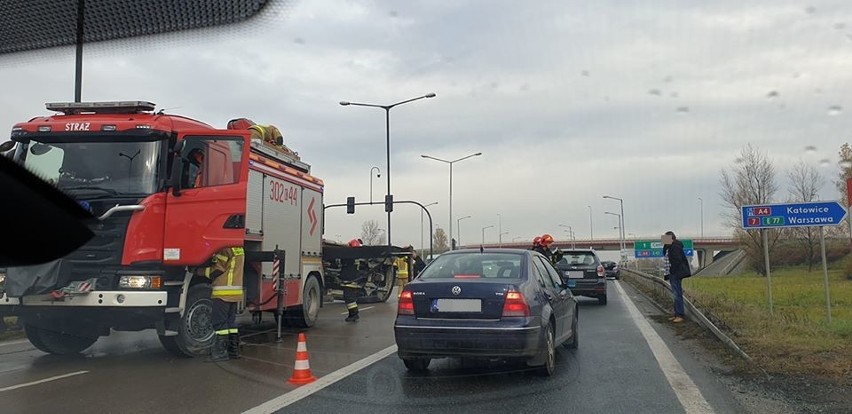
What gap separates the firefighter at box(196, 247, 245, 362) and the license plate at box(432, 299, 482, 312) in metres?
3.20

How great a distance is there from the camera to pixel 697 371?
7430 mm

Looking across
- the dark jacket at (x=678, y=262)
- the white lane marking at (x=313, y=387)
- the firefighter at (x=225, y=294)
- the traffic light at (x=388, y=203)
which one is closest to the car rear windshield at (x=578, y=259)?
the dark jacket at (x=678, y=262)

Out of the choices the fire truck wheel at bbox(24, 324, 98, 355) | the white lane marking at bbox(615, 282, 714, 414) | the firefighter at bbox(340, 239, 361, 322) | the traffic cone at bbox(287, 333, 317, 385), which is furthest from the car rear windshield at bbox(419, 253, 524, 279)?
the firefighter at bbox(340, 239, 361, 322)

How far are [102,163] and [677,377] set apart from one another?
23.8 feet

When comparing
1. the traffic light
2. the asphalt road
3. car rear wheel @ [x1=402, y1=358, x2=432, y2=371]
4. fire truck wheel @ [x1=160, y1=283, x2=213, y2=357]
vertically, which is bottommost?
the asphalt road

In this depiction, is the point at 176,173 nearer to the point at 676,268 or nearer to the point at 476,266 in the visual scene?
the point at 476,266

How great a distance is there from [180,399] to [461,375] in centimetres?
291

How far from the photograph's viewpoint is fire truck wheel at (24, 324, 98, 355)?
28.8ft

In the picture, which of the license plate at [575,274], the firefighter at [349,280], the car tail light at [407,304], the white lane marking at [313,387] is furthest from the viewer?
the license plate at [575,274]

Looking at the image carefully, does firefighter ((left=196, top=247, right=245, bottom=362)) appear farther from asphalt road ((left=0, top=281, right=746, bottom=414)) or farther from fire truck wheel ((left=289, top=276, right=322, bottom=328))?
fire truck wheel ((left=289, top=276, right=322, bottom=328))

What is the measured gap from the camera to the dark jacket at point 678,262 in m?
12.1

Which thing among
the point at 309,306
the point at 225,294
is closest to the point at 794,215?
the point at 309,306

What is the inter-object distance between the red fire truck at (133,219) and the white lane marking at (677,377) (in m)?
5.75

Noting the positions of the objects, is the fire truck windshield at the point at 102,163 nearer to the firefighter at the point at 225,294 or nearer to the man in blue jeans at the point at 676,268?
the firefighter at the point at 225,294
